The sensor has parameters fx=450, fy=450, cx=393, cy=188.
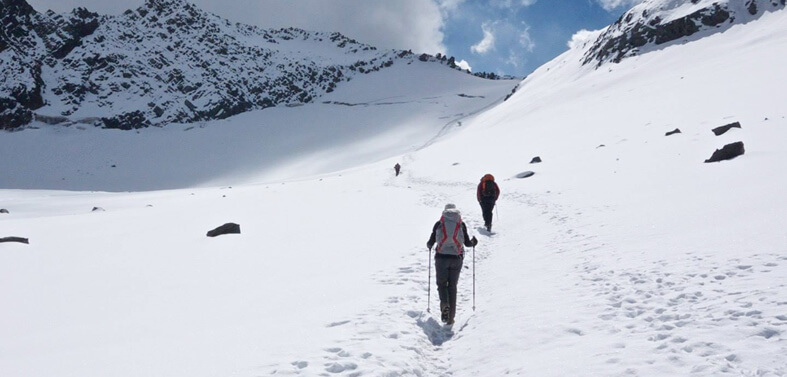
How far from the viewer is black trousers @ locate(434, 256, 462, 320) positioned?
834cm

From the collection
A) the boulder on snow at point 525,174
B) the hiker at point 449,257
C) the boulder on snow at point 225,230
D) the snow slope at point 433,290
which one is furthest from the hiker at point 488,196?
the boulder on snow at point 525,174

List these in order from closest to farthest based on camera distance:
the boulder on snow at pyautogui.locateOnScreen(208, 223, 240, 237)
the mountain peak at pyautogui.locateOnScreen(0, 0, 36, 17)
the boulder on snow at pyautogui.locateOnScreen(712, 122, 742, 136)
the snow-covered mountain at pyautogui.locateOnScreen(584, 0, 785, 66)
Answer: the boulder on snow at pyautogui.locateOnScreen(208, 223, 240, 237), the boulder on snow at pyautogui.locateOnScreen(712, 122, 742, 136), the snow-covered mountain at pyautogui.locateOnScreen(584, 0, 785, 66), the mountain peak at pyautogui.locateOnScreen(0, 0, 36, 17)

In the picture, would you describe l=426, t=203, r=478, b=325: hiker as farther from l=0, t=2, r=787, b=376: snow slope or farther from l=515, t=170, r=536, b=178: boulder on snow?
l=515, t=170, r=536, b=178: boulder on snow

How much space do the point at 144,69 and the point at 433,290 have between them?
151146 mm

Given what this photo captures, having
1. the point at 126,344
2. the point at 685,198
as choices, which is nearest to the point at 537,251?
the point at 685,198

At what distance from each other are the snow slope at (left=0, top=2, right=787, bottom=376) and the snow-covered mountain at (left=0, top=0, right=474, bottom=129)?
118565 mm

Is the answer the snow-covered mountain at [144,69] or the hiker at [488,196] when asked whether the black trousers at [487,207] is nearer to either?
the hiker at [488,196]

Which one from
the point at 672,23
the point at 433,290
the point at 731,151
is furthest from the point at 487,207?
the point at 672,23

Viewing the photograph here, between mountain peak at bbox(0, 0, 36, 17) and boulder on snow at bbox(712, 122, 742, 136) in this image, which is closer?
boulder on snow at bbox(712, 122, 742, 136)

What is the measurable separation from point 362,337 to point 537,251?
701 centimetres

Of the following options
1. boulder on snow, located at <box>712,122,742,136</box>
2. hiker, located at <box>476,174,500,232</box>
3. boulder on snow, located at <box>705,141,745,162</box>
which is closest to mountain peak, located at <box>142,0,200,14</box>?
hiker, located at <box>476,174,500,232</box>

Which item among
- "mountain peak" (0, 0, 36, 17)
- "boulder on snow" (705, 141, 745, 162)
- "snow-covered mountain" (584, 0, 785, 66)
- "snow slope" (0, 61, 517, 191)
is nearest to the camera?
"boulder on snow" (705, 141, 745, 162)

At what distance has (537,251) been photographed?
41.2 ft

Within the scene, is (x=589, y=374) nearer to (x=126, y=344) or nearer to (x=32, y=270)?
(x=126, y=344)
